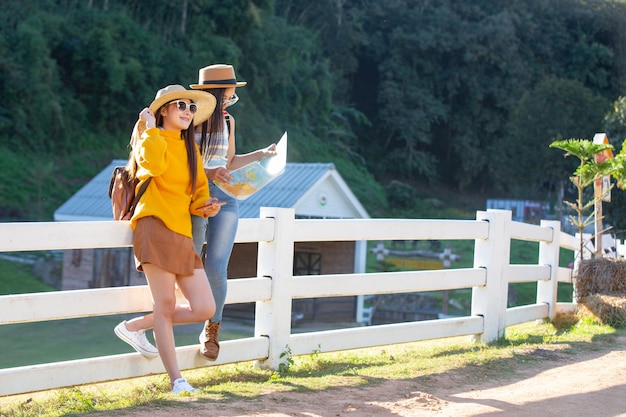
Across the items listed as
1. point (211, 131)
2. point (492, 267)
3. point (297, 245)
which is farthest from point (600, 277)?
point (297, 245)

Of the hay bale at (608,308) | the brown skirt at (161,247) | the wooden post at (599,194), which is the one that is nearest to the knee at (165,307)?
the brown skirt at (161,247)

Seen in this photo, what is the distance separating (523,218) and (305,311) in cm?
2883

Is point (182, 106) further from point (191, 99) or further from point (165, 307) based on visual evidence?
point (165, 307)

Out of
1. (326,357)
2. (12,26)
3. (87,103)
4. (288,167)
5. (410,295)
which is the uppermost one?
(12,26)

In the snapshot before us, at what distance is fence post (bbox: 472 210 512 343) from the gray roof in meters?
12.0

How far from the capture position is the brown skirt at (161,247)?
459cm

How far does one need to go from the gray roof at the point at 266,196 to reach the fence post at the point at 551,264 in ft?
35.3

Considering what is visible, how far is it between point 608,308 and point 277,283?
462cm

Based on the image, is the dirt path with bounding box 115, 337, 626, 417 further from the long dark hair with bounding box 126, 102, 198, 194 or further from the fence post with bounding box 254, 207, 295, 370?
the long dark hair with bounding box 126, 102, 198, 194

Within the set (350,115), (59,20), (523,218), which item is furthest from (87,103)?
(523,218)

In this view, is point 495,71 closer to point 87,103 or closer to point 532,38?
point 532,38

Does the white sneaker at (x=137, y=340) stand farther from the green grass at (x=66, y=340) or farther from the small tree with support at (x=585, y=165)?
the green grass at (x=66, y=340)

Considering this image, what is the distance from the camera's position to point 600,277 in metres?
9.41

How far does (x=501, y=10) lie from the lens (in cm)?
5466
